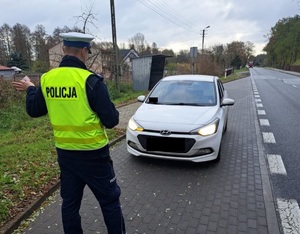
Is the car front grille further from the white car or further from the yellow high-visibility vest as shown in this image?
the yellow high-visibility vest

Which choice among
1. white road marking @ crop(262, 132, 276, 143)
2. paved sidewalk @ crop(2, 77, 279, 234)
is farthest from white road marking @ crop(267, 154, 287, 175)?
white road marking @ crop(262, 132, 276, 143)

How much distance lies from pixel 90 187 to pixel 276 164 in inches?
153

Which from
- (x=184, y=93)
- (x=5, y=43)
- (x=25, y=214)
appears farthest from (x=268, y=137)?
(x=5, y=43)

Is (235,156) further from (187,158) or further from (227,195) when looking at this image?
(227,195)

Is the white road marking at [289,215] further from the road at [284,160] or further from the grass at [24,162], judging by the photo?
the grass at [24,162]

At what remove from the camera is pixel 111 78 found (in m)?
18.1

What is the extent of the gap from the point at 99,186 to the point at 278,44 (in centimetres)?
8157

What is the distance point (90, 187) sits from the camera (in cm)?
248

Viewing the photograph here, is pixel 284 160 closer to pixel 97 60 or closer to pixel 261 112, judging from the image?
pixel 261 112

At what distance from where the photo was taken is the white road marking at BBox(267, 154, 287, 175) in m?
4.75

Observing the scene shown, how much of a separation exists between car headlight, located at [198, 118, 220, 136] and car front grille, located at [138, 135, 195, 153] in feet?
0.76

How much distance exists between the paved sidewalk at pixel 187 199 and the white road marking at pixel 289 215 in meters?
0.11

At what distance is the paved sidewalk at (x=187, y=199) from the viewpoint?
3.18 m

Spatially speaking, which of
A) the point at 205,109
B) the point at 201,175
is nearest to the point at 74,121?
the point at 201,175
